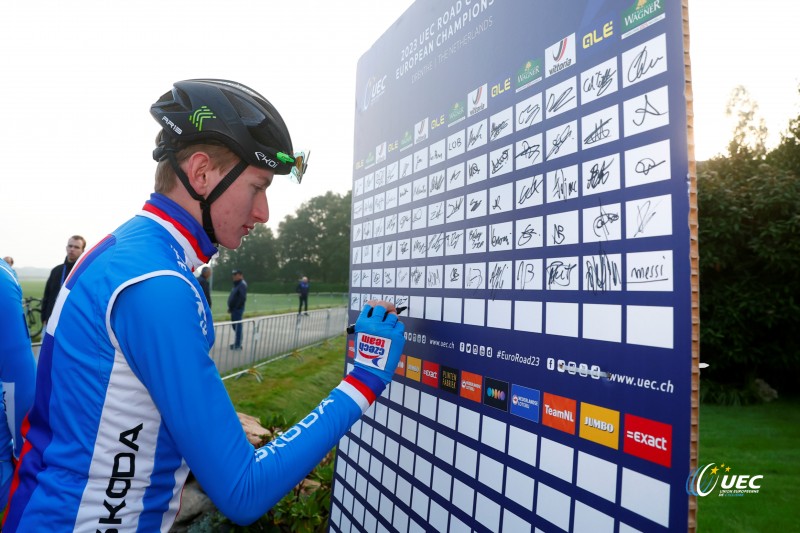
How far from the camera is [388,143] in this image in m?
2.91

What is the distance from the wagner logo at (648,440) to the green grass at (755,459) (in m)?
3.80

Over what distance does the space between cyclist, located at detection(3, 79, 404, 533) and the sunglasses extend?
112 mm

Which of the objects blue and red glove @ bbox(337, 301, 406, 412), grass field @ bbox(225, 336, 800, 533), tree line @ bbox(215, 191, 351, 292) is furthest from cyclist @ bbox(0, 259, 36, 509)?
tree line @ bbox(215, 191, 351, 292)

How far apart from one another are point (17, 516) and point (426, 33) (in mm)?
2633

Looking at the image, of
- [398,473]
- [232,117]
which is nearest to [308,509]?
[398,473]

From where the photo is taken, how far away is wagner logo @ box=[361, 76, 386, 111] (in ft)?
9.97

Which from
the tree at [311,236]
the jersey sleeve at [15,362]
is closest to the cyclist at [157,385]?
the jersey sleeve at [15,362]

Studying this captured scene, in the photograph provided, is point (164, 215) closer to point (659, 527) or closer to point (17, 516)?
point (17, 516)

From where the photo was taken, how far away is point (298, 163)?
75.3 inches

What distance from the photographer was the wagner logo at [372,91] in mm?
3039

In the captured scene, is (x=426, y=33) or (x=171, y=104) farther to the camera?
(x=426, y=33)

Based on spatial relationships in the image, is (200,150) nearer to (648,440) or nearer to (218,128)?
(218,128)

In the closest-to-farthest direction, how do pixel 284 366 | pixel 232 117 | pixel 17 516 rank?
pixel 17 516 < pixel 232 117 < pixel 284 366

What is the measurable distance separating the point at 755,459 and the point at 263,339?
841 centimetres
